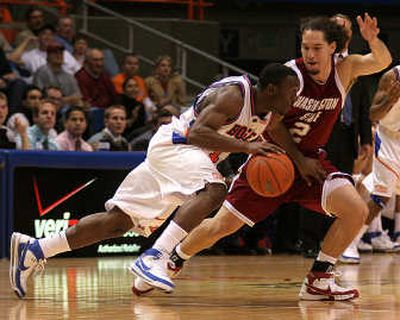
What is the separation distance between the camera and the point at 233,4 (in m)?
16.5

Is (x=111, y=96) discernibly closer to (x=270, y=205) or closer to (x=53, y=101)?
(x=53, y=101)

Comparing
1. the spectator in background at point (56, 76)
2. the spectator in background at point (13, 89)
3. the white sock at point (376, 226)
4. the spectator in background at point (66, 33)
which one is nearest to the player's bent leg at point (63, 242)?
the spectator in background at point (13, 89)

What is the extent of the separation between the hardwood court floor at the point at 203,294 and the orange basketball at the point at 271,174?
26.2 inches

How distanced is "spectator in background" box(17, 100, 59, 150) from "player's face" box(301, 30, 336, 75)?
4.59m

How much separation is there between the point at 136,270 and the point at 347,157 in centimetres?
512

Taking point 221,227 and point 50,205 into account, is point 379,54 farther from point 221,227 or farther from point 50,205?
point 50,205

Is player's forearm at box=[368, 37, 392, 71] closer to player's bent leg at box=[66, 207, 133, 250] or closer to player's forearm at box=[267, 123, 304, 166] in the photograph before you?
player's forearm at box=[267, 123, 304, 166]

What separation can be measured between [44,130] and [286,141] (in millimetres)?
4698

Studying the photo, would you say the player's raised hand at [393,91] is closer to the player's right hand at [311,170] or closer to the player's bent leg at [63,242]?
the player's right hand at [311,170]

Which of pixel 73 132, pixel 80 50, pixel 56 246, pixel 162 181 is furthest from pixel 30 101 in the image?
pixel 162 181

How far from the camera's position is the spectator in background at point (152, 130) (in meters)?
11.4

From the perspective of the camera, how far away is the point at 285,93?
6398 mm

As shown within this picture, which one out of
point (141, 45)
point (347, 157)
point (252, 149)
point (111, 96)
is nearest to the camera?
point (252, 149)

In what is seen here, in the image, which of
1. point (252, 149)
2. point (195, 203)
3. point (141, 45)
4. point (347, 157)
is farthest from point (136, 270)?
point (141, 45)
